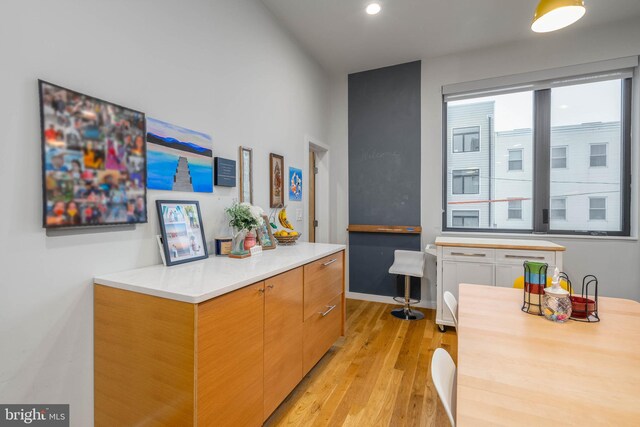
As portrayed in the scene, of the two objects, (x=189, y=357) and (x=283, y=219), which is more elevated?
(x=283, y=219)

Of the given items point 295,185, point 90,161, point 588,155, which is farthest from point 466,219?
point 90,161

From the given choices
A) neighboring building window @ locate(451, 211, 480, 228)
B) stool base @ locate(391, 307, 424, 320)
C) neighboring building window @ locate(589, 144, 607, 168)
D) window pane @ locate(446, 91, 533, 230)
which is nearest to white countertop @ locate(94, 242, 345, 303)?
stool base @ locate(391, 307, 424, 320)

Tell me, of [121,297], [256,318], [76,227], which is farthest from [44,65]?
[256,318]

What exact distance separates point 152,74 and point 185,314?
1.36 m

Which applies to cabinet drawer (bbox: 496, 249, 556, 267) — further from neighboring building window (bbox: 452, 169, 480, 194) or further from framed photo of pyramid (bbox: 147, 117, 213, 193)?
framed photo of pyramid (bbox: 147, 117, 213, 193)

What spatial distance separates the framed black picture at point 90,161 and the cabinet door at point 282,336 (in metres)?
0.83

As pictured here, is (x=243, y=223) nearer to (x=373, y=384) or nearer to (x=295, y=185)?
(x=295, y=185)

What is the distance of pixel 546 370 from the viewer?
0.91 meters

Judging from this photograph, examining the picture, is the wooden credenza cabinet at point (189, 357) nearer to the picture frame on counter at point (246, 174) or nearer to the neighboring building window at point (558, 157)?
the picture frame on counter at point (246, 174)

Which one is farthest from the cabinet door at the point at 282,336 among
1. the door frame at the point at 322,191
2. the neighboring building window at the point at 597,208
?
the neighboring building window at the point at 597,208

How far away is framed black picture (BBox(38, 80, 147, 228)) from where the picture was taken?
4.02 ft

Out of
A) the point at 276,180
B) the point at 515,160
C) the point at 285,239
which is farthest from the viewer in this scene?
the point at 515,160

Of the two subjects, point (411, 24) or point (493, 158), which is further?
point (493, 158)

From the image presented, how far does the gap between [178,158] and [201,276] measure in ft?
2.66
